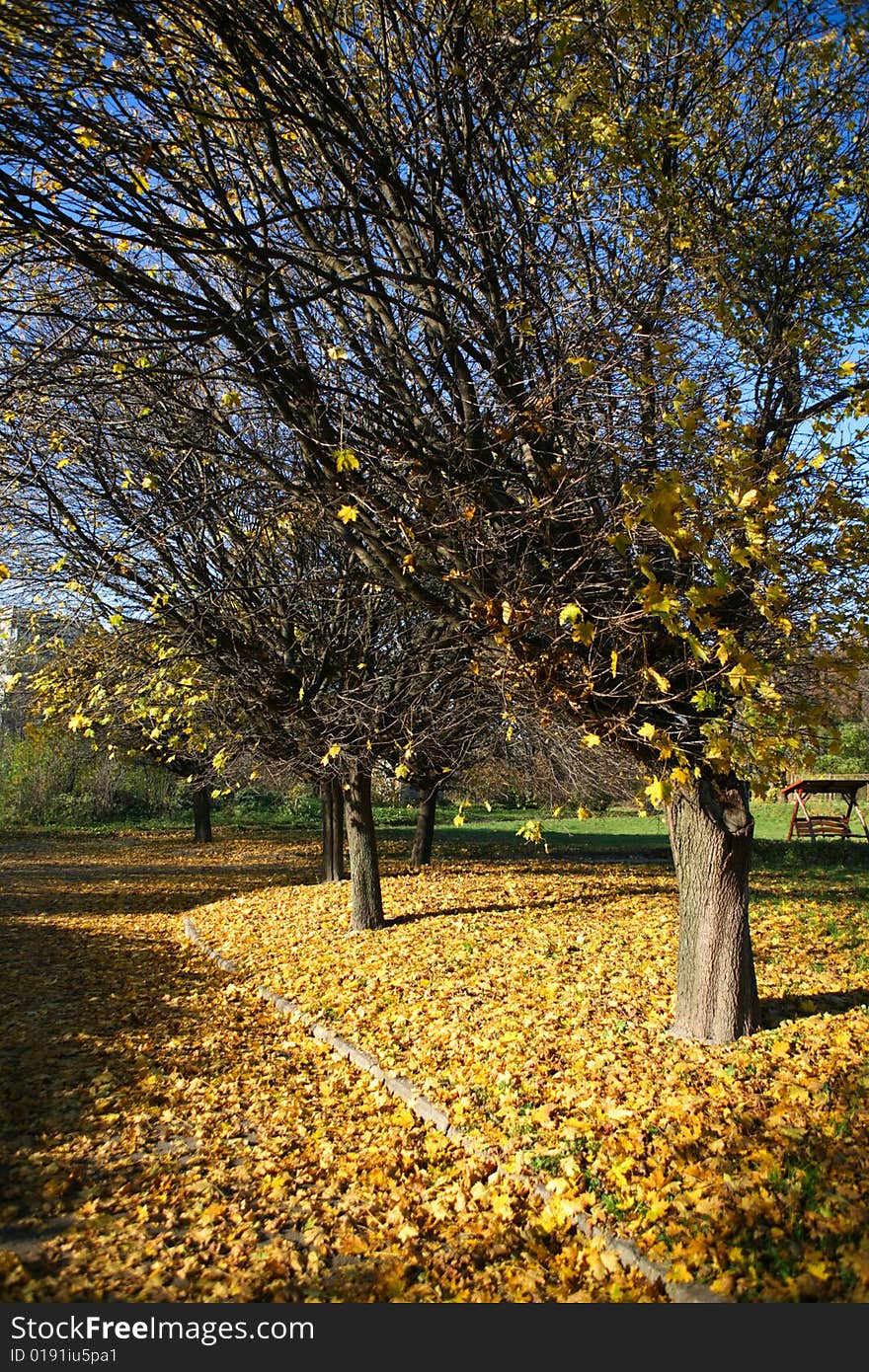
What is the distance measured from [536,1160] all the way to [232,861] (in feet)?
54.5

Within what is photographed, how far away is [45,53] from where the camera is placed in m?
3.93

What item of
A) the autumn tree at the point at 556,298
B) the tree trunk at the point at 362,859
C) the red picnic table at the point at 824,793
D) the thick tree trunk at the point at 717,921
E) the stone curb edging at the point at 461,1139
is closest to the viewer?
the stone curb edging at the point at 461,1139

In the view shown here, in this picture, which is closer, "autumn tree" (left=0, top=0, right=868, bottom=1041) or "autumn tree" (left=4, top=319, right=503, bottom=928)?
"autumn tree" (left=0, top=0, right=868, bottom=1041)

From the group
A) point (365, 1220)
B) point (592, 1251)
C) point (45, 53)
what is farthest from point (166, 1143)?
point (45, 53)

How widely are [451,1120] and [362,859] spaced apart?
5236mm

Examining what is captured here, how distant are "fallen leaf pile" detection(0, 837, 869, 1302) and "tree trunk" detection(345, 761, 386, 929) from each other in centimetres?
46

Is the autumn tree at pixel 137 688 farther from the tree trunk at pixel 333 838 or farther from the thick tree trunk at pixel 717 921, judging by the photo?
the thick tree trunk at pixel 717 921

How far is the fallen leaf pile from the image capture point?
3.52 m

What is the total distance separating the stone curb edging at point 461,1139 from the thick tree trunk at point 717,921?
1707 mm

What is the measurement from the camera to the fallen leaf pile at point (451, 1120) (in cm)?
352

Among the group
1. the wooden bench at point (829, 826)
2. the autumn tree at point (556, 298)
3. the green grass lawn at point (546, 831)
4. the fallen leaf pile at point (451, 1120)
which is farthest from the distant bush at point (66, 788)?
the autumn tree at point (556, 298)

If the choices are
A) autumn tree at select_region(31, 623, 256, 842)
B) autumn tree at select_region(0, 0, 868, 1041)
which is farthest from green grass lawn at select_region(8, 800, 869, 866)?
autumn tree at select_region(0, 0, 868, 1041)

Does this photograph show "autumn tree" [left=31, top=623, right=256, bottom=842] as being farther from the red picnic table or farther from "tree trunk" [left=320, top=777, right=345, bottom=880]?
the red picnic table

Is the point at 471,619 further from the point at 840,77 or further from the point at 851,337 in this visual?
the point at 840,77
